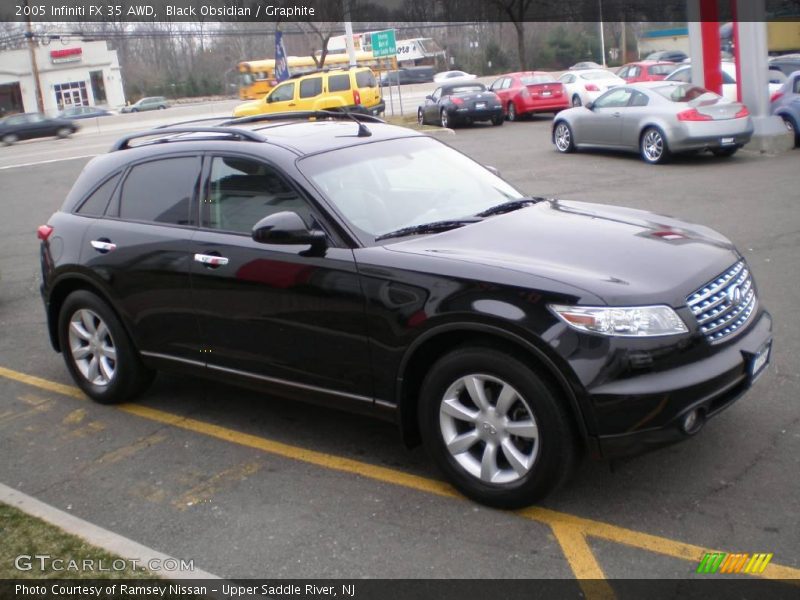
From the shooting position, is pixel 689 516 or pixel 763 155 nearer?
pixel 689 516

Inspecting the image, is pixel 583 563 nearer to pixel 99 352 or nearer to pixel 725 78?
Result: pixel 99 352

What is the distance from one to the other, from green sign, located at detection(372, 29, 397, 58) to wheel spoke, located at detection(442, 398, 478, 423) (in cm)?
2490

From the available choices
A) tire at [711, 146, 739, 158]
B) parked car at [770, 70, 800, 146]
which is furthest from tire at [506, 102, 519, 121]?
tire at [711, 146, 739, 158]

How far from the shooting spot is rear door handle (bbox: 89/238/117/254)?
227 inches

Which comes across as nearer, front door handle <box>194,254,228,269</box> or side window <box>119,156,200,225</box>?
front door handle <box>194,254,228,269</box>

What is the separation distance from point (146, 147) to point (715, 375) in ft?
12.9

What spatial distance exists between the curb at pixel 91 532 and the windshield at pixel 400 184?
6.23 ft

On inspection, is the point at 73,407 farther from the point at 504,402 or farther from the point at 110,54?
the point at 110,54

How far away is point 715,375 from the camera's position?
396 cm

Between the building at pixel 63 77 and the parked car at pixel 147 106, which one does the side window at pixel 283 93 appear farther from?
the building at pixel 63 77

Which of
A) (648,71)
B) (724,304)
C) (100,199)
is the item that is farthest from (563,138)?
(724,304)

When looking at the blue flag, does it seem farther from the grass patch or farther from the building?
the grass patch

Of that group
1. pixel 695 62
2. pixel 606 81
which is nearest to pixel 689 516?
pixel 695 62

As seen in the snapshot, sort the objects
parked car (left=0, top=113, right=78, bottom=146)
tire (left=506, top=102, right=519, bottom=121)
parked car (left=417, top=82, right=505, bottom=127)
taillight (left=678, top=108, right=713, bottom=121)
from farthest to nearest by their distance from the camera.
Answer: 1. parked car (left=0, top=113, right=78, bottom=146)
2. tire (left=506, top=102, right=519, bottom=121)
3. parked car (left=417, top=82, right=505, bottom=127)
4. taillight (left=678, top=108, right=713, bottom=121)
